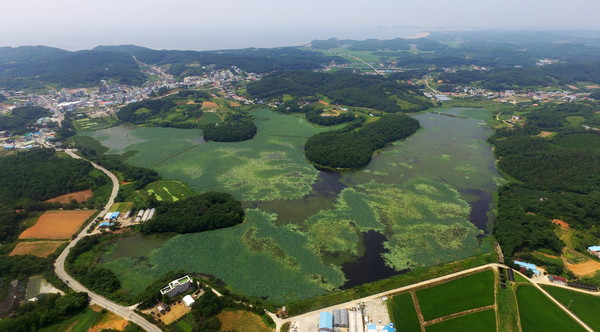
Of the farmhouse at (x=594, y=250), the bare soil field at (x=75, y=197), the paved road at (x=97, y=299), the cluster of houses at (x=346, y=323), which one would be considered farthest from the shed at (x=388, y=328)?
the bare soil field at (x=75, y=197)

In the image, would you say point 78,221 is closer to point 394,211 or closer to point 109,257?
point 109,257

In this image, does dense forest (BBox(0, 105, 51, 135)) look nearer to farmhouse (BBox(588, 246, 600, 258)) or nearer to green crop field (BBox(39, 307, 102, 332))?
green crop field (BBox(39, 307, 102, 332))

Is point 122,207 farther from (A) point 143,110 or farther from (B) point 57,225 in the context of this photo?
(A) point 143,110

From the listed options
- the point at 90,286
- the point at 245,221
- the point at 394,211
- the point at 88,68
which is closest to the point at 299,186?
the point at 245,221

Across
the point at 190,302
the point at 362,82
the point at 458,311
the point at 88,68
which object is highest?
the point at 88,68

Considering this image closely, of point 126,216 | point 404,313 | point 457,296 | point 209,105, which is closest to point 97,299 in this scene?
point 126,216

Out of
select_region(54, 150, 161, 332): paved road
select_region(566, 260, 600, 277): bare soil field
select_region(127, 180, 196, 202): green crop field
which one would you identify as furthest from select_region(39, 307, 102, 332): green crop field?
select_region(566, 260, 600, 277): bare soil field
